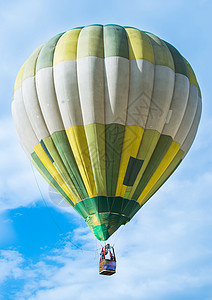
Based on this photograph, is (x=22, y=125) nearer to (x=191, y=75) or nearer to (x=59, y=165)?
(x=59, y=165)

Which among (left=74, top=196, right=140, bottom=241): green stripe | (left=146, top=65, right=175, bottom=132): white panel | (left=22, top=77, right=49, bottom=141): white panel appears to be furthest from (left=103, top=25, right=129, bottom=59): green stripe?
(left=74, top=196, right=140, bottom=241): green stripe

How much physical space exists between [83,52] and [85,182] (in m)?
3.60

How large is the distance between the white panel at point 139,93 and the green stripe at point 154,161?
0.91 meters

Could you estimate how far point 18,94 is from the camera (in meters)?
15.3

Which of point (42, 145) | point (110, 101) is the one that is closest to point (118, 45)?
point (110, 101)

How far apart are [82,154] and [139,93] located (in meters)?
2.28

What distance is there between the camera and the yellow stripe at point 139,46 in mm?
14211

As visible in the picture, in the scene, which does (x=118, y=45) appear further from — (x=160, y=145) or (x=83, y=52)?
(x=160, y=145)

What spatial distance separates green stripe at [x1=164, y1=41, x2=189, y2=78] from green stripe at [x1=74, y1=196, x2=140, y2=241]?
4.06 metres

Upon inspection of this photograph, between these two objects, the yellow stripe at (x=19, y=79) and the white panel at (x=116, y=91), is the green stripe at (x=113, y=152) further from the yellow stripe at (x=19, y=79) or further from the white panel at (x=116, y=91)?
the yellow stripe at (x=19, y=79)

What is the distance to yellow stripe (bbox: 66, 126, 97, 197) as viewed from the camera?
45.9 feet

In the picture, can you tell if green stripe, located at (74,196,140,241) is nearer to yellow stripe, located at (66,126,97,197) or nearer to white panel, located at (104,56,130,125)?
yellow stripe, located at (66,126,97,197)

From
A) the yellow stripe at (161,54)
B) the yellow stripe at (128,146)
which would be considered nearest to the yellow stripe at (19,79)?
the yellow stripe at (128,146)

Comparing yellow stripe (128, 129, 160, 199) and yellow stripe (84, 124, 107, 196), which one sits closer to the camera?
yellow stripe (84, 124, 107, 196)
